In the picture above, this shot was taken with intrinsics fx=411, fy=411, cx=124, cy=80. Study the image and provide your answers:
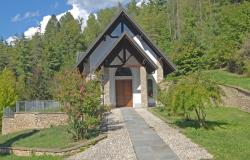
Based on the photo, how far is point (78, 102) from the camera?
16828 mm

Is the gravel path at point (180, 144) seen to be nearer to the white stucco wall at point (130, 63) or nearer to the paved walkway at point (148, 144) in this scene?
the paved walkway at point (148, 144)

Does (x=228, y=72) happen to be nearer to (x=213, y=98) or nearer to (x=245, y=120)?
(x=245, y=120)

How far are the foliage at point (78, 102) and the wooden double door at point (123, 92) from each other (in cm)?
1608

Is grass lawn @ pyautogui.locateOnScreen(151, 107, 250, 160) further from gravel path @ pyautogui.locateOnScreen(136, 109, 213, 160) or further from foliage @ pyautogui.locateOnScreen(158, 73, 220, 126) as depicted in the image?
foliage @ pyautogui.locateOnScreen(158, 73, 220, 126)

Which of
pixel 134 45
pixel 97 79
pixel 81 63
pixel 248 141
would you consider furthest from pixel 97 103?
pixel 81 63

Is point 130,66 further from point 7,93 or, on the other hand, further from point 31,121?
point 7,93

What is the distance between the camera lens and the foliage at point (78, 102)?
659 inches

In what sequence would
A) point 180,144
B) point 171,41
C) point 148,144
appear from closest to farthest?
point 180,144 < point 148,144 < point 171,41

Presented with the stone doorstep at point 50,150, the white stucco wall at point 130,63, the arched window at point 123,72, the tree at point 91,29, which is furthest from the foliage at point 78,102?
the tree at point 91,29

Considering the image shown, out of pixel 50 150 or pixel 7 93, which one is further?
pixel 7 93

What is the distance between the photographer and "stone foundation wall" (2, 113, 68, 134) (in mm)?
29203

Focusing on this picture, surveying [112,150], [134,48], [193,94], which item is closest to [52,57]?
[134,48]

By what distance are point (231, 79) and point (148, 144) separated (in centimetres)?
2526

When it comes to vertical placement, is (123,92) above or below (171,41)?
below
